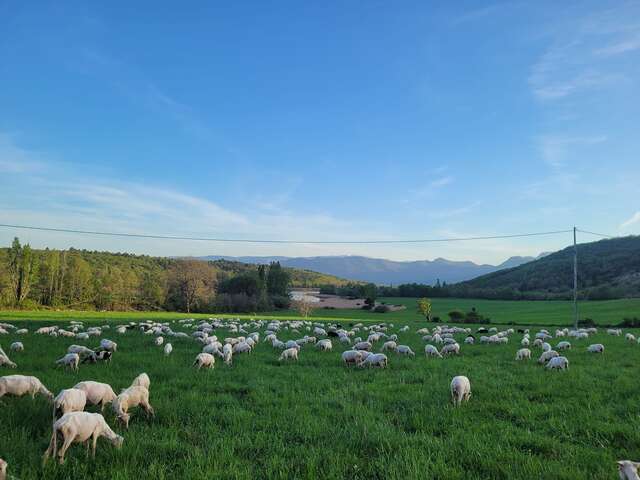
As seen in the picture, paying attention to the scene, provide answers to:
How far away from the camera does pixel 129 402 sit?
8.58 metres

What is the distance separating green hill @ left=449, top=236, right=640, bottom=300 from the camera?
93.6m

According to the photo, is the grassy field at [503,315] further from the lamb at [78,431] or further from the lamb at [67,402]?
the lamb at [78,431]

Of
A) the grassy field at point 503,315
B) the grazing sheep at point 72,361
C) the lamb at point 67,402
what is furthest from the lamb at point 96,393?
the grassy field at point 503,315

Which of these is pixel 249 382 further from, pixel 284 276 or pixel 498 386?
pixel 284 276

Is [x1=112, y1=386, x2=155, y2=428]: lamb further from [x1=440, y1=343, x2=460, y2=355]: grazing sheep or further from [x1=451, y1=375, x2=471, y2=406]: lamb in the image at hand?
[x1=440, y1=343, x2=460, y2=355]: grazing sheep

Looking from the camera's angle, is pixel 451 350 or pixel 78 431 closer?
pixel 78 431

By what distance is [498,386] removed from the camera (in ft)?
40.0

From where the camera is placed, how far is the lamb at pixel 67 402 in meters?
7.51

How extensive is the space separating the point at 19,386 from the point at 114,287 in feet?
314

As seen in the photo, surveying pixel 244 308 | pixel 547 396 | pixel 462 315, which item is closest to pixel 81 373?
pixel 547 396

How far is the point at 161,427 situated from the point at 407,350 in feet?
45.6

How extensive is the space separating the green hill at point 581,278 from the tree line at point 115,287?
61.3m

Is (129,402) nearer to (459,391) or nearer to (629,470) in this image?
(459,391)

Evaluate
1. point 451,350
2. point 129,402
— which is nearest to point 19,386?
point 129,402
